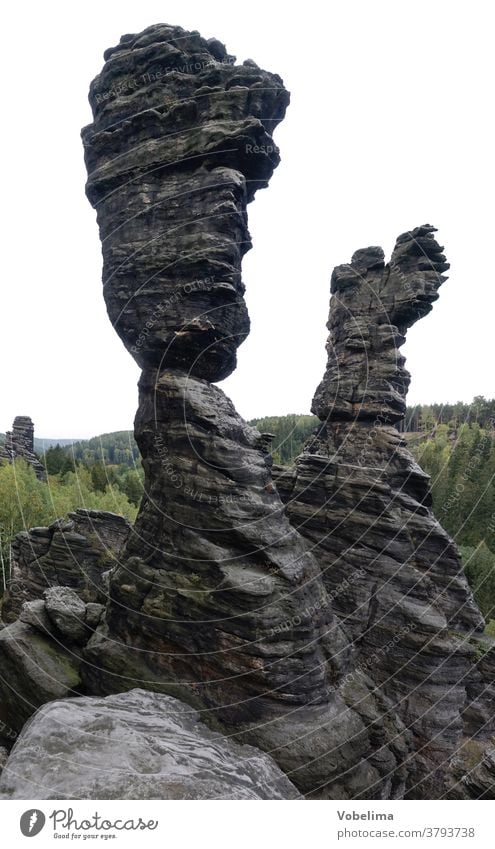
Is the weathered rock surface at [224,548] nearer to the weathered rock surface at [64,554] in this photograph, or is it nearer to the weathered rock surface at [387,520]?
the weathered rock surface at [387,520]

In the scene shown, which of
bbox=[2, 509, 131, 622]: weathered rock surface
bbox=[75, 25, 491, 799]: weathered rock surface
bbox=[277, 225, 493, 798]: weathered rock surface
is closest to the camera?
bbox=[75, 25, 491, 799]: weathered rock surface

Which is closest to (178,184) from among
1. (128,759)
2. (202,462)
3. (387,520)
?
(202,462)

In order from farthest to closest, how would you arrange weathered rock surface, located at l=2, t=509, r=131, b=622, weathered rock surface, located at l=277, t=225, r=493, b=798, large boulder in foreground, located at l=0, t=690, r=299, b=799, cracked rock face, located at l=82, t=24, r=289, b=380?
weathered rock surface, located at l=2, t=509, r=131, b=622
weathered rock surface, located at l=277, t=225, r=493, b=798
cracked rock face, located at l=82, t=24, r=289, b=380
large boulder in foreground, located at l=0, t=690, r=299, b=799

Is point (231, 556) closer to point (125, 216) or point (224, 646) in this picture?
point (224, 646)

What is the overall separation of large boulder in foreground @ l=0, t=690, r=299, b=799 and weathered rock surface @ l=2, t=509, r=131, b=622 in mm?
16856

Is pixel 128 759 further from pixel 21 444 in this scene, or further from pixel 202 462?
pixel 21 444

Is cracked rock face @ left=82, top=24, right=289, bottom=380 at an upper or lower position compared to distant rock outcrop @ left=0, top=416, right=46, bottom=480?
upper

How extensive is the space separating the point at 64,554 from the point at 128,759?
2136 centimetres

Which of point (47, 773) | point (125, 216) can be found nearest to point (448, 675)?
point (47, 773)

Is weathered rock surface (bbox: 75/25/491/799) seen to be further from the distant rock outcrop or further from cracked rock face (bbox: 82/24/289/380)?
the distant rock outcrop

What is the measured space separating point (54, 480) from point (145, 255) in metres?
67.4

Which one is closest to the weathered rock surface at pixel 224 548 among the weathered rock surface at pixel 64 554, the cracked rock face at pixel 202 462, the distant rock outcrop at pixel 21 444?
the cracked rock face at pixel 202 462

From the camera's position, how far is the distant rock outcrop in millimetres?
69125

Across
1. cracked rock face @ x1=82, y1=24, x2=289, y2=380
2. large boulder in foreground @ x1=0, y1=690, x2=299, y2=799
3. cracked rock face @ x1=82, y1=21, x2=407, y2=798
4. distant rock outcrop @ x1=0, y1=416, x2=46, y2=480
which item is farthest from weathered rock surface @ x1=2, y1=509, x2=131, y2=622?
distant rock outcrop @ x1=0, y1=416, x2=46, y2=480
